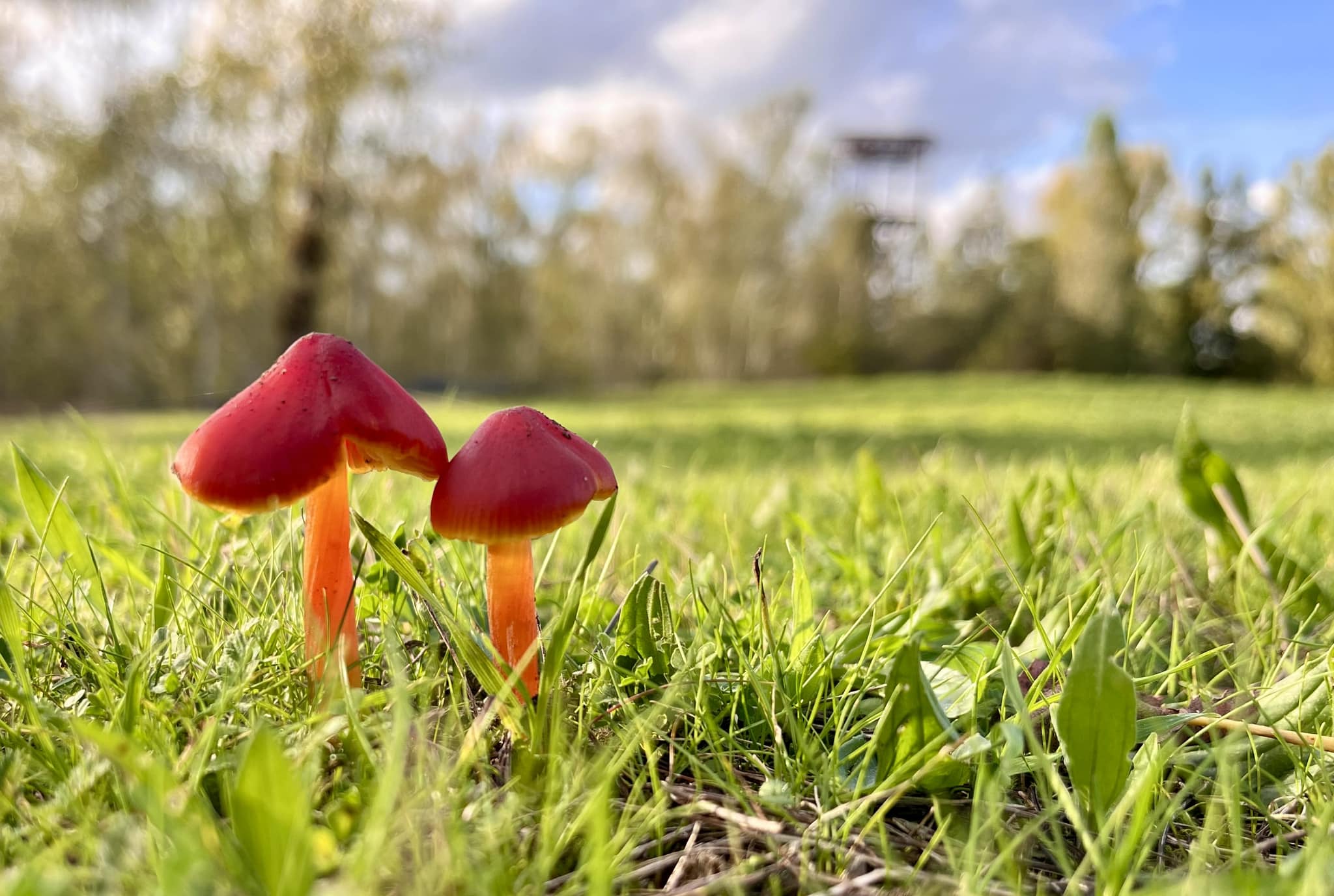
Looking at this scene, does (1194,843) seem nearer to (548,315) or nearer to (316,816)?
(316,816)

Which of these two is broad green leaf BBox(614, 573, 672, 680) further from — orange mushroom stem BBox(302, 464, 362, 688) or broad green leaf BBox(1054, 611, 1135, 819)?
broad green leaf BBox(1054, 611, 1135, 819)

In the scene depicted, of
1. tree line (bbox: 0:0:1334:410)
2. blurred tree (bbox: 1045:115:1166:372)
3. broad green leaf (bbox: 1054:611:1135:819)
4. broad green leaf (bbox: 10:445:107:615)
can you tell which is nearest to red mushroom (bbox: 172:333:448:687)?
broad green leaf (bbox: 10:445:107:615)

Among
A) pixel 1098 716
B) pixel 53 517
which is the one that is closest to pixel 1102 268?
pixel 1098 716

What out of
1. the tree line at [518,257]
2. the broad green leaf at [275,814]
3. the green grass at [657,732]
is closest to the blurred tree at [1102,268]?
the tree line at [518,257]

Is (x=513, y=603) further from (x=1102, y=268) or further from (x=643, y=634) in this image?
(x=1102, y=268)

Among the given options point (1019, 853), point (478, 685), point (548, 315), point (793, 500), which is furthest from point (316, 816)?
point (548, 315)

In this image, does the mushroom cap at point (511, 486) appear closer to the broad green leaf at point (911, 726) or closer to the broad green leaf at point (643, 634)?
the broad green leaf at point (643, 634)
